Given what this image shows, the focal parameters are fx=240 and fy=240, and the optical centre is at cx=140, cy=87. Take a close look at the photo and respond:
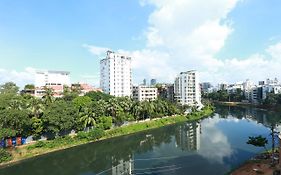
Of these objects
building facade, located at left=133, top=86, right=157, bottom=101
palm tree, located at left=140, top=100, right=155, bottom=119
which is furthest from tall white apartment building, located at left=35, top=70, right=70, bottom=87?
palm tree, located at left=140, top=100, right=155, bottom=119

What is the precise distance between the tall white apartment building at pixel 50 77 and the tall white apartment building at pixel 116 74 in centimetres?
3291

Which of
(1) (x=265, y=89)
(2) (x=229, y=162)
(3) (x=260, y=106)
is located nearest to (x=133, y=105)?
(2) (x=229, y=162)

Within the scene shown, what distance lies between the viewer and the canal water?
31.3m

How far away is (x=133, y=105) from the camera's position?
6094cm

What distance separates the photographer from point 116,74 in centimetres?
9431

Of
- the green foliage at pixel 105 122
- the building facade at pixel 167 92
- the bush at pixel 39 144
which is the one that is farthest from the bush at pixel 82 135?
the building facade at pixel 167 92

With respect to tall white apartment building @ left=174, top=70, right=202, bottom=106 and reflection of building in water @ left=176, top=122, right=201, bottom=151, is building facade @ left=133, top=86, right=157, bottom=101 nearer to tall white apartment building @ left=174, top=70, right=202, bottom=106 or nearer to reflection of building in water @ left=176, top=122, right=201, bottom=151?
tall white apartment building @ left=174, top=70, right=202, bottom=106

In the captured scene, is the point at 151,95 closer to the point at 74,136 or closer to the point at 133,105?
Result: the point at 133,105

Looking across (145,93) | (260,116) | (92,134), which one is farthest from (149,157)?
(145,93)

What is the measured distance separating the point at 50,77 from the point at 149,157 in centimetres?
10027

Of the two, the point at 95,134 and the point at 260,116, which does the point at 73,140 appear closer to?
the point at 95,134

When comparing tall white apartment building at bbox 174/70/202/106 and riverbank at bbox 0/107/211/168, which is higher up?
tall white apartment building at bbox 174/70/202/106

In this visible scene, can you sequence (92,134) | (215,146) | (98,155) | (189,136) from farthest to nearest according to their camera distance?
(189,136)
(92,134)
(215,146)
(98,155)

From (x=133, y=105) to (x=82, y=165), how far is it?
27.9 m
